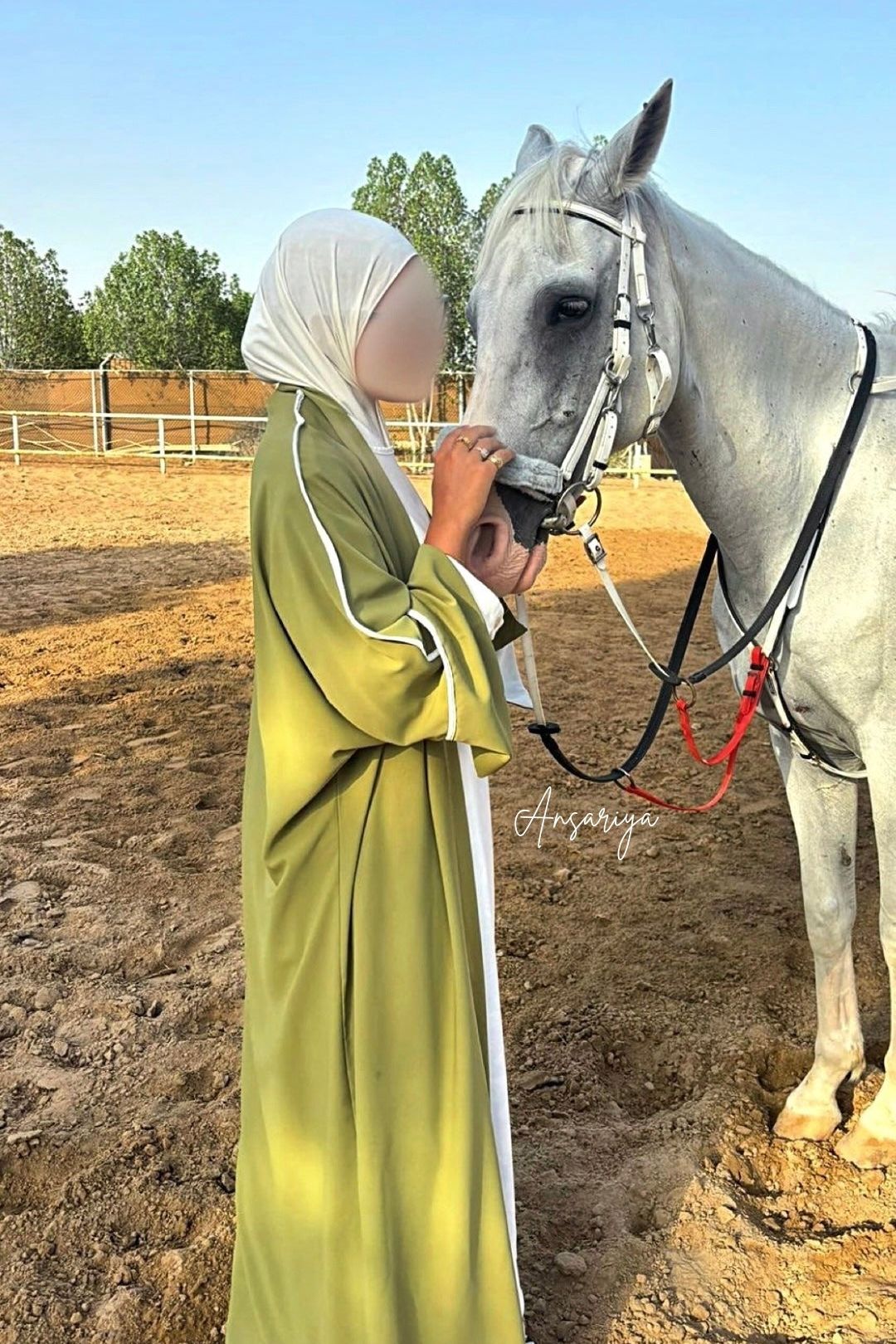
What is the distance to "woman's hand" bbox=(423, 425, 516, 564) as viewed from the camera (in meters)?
1.60

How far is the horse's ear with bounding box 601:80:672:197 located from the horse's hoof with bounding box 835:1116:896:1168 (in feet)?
7.69

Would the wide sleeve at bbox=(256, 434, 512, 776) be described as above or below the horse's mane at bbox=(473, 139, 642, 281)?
below

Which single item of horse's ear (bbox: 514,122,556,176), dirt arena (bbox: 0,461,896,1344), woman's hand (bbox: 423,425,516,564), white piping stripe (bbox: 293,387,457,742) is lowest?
dirt arena (bbox: 0,461,896,1344)

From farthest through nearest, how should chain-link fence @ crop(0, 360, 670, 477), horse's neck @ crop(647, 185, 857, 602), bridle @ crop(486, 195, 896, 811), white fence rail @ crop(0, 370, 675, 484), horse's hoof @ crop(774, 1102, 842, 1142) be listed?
chain-link fence @ crop(0, 360, 670, 477), white fence rail @ crop(0, 370, 675, 484), horse's hoof @ crop(774, 1102, 842, 1142), horse's neck @ crop(647, 185, 857, 602), bridle @ crop(486, 195, 896, 811)

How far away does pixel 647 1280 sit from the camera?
2.29 metres

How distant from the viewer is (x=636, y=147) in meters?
2.01

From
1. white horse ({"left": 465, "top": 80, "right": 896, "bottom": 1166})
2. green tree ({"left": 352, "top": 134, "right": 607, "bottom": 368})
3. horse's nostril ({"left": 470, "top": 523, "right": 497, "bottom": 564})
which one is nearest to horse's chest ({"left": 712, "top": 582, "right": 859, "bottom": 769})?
white horse ({"left": 465, "top": 80, "right": 896, "bottom": 1166})

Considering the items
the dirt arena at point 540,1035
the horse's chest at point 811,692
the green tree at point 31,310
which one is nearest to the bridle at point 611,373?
the horse's chest at point 811,692

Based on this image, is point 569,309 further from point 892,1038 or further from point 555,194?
point 892,1038

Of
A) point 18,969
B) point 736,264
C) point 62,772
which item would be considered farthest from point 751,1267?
point 62,772

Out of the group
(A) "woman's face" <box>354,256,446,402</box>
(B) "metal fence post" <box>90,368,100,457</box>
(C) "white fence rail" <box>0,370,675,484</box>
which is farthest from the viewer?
(C) "white fence rail" <box>0,370,675,484</box>

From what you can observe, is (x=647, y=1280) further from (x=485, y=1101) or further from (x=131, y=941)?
(x=131, y=941)

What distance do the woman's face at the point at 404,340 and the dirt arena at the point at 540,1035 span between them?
6.27 feet

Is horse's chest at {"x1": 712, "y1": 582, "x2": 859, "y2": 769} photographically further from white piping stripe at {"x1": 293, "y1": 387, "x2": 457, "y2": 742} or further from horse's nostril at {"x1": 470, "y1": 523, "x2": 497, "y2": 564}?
white piping stripe at {"x1": 293, "y1": 387, "x2": 457, "y2": 742}
